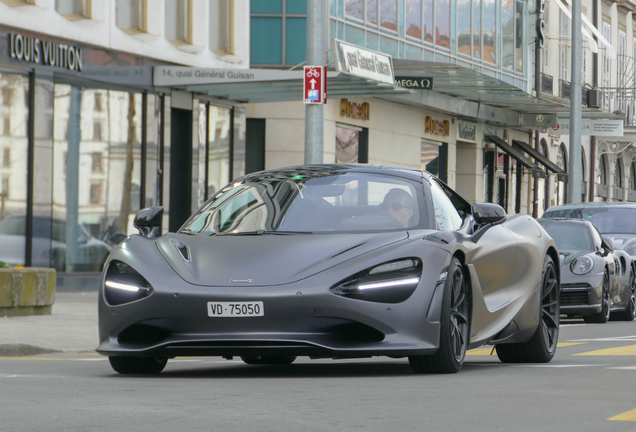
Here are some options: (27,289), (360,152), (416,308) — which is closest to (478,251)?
(416,308)

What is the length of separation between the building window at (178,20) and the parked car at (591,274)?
9617mm

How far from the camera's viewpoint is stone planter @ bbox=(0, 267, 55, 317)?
13969mm

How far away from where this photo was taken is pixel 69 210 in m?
21.1

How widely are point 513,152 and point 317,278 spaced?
1425 inches

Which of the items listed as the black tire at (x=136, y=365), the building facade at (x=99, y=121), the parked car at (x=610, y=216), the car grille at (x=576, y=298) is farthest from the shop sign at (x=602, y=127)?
the black tire at (x=136, y=365)

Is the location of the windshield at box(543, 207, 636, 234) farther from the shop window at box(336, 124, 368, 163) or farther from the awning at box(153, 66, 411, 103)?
the shop window at box(336, 124, 368, 163)

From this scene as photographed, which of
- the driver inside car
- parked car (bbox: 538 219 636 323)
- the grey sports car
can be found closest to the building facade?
parked car (bbox: 538 219 636 323)

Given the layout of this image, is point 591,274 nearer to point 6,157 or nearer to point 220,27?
point 6,157

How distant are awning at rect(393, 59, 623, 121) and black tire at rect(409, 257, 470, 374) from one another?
21.0 m

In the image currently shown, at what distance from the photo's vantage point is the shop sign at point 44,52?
19.4 meters

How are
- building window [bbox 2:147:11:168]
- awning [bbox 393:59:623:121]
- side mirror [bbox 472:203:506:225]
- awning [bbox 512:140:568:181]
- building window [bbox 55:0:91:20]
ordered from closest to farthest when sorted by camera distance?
side mirror [bbox 472:203:506:225]
building window [bbox 2:147:11:168]
building window [bbox 55:0:91:20]
awning [bbox 393:59:623:121]
awning [bbox 512:140:568:181]

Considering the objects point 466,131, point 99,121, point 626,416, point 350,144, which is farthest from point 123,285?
point 466,131

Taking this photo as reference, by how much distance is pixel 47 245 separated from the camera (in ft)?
66.8

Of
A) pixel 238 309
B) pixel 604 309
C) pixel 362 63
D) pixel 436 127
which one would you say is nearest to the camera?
pixel 238 309
